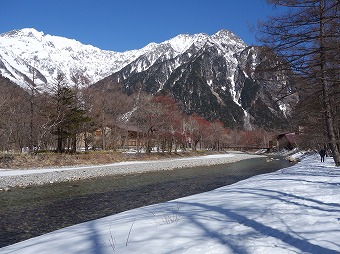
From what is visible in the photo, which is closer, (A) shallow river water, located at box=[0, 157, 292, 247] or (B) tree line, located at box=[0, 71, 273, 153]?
(A) shallow river water, located at box=[0, 157, 292, 247]

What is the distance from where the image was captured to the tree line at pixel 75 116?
3634cm

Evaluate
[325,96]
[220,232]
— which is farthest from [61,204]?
[325,96]

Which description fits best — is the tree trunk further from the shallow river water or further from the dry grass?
the dry grass

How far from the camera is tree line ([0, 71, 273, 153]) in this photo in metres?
36.3

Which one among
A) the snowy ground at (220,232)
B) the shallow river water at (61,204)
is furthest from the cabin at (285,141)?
the snowy ground at (220,232)

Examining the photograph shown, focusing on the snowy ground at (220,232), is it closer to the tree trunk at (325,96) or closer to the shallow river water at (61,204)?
the tree trunk at (325,96)

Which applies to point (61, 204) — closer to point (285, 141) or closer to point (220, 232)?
point (220, 232)

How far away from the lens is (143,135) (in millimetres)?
49688

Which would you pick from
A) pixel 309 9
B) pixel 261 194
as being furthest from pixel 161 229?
pixel 309 9

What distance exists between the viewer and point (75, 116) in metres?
36.0

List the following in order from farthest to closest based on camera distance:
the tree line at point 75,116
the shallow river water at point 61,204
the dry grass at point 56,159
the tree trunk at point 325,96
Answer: the tree line at point 75,116
the dry grass at point 56,159
the shallow river water at point 61,204
the tree trunk at point 325,96

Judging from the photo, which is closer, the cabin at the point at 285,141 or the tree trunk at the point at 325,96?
the tree trunk at the point at 325,96

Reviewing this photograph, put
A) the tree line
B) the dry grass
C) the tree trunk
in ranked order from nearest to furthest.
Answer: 1. the tree trunk
2. the dry grass
3. the tree line

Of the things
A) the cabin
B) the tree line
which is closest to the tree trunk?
the tree line
